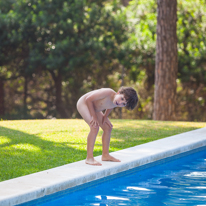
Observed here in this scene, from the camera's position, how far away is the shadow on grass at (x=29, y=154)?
15.6 feet

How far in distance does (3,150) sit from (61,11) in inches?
513

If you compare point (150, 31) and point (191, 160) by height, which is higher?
point (150, 31)

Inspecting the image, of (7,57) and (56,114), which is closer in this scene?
(7,57)

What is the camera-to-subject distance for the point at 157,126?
920cm

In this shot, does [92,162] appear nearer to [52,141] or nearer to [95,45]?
[52,141]

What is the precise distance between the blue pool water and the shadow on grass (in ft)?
2.81

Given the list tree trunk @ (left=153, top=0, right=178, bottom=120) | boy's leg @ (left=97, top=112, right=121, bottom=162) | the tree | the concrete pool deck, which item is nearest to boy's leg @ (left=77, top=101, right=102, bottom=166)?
the concrete pool deck

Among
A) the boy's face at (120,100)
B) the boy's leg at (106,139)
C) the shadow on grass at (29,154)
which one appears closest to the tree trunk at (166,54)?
the shadow on grass at (29,154)

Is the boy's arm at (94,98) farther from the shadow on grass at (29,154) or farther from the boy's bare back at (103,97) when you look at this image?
the shadow on grass at (29,154)

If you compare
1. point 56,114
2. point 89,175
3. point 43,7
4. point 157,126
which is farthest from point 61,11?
point 89,175

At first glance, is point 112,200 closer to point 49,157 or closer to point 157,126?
point 49,157

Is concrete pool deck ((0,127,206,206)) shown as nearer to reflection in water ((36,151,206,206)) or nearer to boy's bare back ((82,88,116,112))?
reflection in water ((36,151,206,206))

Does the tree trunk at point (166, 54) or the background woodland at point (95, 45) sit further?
the background woodland at point (95, 45)

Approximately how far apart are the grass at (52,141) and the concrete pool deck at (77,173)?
428 millimetres
